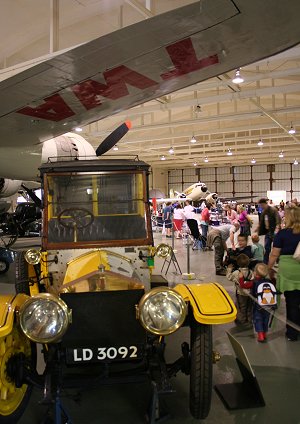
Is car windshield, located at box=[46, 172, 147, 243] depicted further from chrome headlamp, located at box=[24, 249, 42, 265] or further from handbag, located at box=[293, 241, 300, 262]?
handbag, located at box=[293, 241, 300, 262]

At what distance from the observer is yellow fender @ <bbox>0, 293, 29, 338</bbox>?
235 centimetres

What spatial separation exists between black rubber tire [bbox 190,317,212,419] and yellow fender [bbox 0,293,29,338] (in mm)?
1257

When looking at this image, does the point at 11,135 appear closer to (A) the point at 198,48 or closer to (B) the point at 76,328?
(A) the point at 198,48

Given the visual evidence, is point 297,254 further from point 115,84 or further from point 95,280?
point 115,84

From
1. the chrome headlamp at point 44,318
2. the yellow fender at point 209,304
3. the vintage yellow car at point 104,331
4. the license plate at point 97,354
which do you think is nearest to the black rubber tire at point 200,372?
the vintage yellow car at point 104,331

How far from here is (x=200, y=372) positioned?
2607 mm

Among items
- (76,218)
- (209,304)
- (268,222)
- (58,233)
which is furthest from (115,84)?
(268,222)

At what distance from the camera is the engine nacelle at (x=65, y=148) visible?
612 cm

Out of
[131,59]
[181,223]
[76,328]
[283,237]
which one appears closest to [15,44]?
[131,59]

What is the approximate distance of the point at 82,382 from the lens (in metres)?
2.51

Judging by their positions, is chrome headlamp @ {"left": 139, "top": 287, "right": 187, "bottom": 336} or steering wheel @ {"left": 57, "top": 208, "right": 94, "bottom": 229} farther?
steering wheel @ {"left": 57, "top": 208, "right": 94, "bottom": 229}

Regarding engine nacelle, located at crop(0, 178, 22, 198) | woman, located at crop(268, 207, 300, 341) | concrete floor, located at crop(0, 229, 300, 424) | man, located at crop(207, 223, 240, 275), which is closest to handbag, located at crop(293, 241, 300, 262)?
woman, located at crop(268, 207, 300, 341)

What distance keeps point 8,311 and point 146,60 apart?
2.70 metres

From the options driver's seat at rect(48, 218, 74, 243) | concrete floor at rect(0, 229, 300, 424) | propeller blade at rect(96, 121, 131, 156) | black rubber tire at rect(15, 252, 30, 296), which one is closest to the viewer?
concrete floor at rect(0, 229, 300, 424)
